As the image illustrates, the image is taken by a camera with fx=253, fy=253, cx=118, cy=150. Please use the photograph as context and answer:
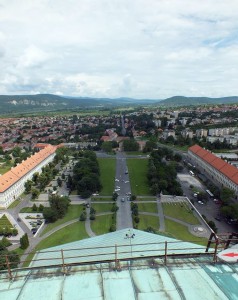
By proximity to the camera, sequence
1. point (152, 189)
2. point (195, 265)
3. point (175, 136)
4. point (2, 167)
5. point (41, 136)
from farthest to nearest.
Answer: point (41, 136), point (175, 136), point (2, 167), point (152, 189), point (195, 265)

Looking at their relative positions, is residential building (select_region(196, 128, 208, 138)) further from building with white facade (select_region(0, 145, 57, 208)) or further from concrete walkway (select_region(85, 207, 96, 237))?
concrete walkway (select_region(85, 207, 96, 237))

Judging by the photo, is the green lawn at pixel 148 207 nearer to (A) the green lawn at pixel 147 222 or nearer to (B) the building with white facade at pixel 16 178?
(A) the green lawn at pixel 147 222

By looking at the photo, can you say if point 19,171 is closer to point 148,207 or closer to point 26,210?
point 26,210

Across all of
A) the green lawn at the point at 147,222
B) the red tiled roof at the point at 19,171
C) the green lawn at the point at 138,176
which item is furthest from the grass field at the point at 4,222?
the green lawn at the point at 138,176

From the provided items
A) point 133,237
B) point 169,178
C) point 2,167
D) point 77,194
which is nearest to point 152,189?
point 169,178

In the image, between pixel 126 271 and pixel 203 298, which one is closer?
pixel 203 298

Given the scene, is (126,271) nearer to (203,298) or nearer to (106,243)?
(203,298)

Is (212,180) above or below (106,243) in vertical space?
below
